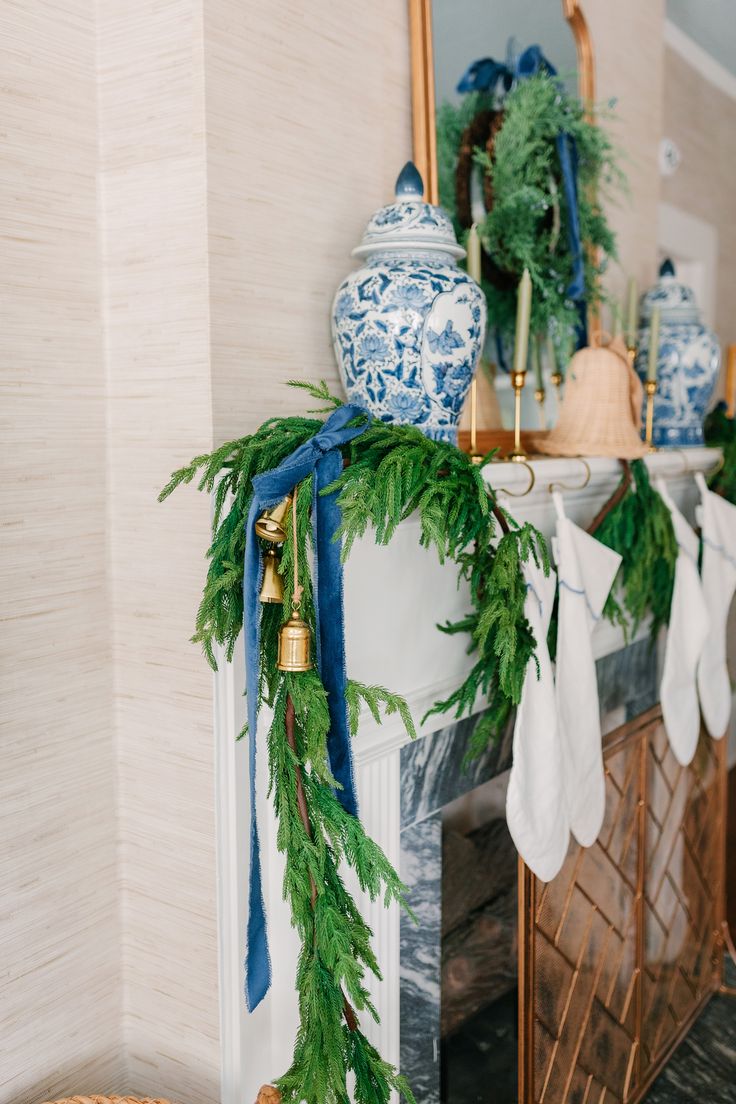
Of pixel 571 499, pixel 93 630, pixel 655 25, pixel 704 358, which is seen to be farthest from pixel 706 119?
pixel 93 630

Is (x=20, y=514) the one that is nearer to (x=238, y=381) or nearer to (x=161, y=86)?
(x=238, y=381)

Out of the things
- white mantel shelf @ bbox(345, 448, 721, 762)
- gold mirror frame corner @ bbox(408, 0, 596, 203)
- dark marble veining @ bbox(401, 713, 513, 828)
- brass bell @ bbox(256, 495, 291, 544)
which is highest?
Result: gold mirror frame corner @ bbox(408, 0, 596, 203)

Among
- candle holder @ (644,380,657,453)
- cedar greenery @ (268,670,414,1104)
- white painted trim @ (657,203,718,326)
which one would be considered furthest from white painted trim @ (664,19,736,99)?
cedar greenery @ (268,670,414,1104)

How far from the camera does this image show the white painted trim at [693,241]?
108 inches

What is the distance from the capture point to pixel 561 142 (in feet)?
5.02

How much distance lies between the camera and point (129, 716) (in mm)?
1124

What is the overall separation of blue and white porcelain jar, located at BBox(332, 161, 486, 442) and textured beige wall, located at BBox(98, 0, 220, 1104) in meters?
0.20

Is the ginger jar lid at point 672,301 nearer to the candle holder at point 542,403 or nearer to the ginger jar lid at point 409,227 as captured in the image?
the candle holder at point 542,403

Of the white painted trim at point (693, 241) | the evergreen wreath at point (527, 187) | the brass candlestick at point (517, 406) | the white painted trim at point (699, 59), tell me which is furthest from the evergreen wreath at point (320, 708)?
the white painted trim at point (699, 59)

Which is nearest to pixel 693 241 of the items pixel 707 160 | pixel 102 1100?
pixel 707 160

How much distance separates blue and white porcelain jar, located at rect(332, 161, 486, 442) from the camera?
1.06 metres

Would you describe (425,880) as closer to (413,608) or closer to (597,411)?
(413,608)

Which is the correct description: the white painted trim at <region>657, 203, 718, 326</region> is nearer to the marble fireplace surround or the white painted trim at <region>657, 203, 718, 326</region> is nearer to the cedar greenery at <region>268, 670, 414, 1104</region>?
the marble fireplace surround

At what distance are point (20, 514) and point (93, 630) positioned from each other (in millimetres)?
180
